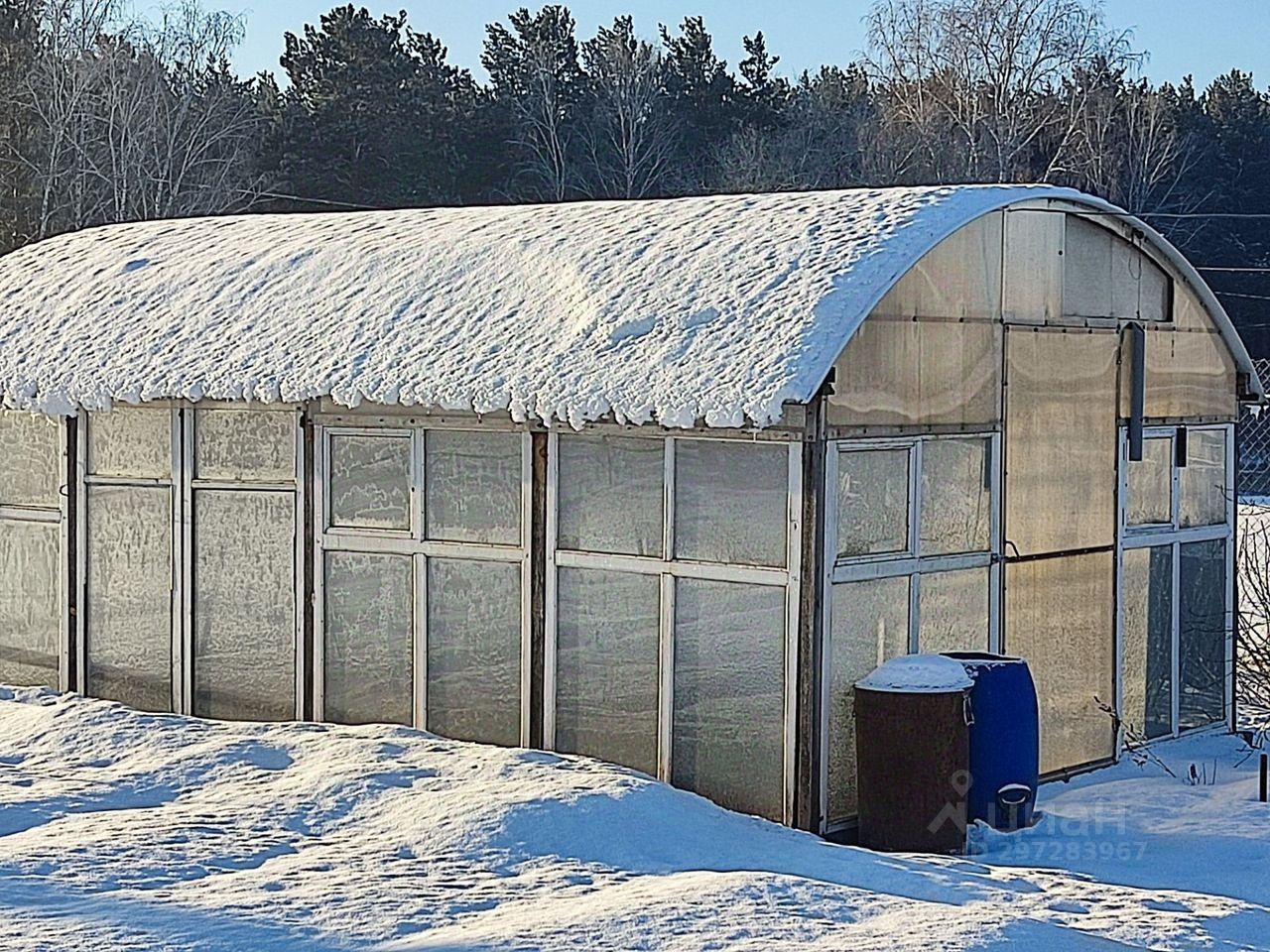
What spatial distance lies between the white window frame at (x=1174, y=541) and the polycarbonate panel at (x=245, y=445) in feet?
16.1

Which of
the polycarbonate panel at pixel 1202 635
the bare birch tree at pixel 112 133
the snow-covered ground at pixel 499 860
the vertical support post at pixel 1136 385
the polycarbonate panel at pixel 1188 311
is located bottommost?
the snow-covered ground at pixel 499 860

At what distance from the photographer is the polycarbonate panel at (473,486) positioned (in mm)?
10211

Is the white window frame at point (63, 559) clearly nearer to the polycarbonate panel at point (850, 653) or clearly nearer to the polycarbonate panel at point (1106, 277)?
the polycarbonate panel at point (850, 653)

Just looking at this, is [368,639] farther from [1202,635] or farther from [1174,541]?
[1202,635]

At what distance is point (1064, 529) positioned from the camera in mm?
10773

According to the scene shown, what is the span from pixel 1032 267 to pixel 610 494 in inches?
109

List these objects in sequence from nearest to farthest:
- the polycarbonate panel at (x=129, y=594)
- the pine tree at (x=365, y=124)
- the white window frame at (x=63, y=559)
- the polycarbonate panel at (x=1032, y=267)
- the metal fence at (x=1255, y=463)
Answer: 1. the polycarbonate panel at (x=1032, y=267)
2. the polycarbonate panel at (x=129, y=594)
3. the white window frame at (x=63, y=559)
4. the metal fence at (x=1255, y=463)
5. the pine tree at (x=365, y=124)

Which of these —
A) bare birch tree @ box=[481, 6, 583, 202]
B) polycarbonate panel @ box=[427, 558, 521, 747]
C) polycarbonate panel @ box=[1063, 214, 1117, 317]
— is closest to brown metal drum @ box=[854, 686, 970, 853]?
polycarbonate panel @ box=[427, 558, 521, 747]

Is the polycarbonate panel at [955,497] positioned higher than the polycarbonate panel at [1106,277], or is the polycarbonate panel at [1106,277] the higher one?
the polycarbonate panel at [1106,277]

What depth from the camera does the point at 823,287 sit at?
9.45 metres

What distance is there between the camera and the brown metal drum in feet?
29.7

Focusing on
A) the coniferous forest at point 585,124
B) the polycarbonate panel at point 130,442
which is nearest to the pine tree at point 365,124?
the coniferous forest at point 585,124

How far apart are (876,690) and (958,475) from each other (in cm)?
154

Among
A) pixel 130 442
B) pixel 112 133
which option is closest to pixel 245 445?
pixel 130 442
